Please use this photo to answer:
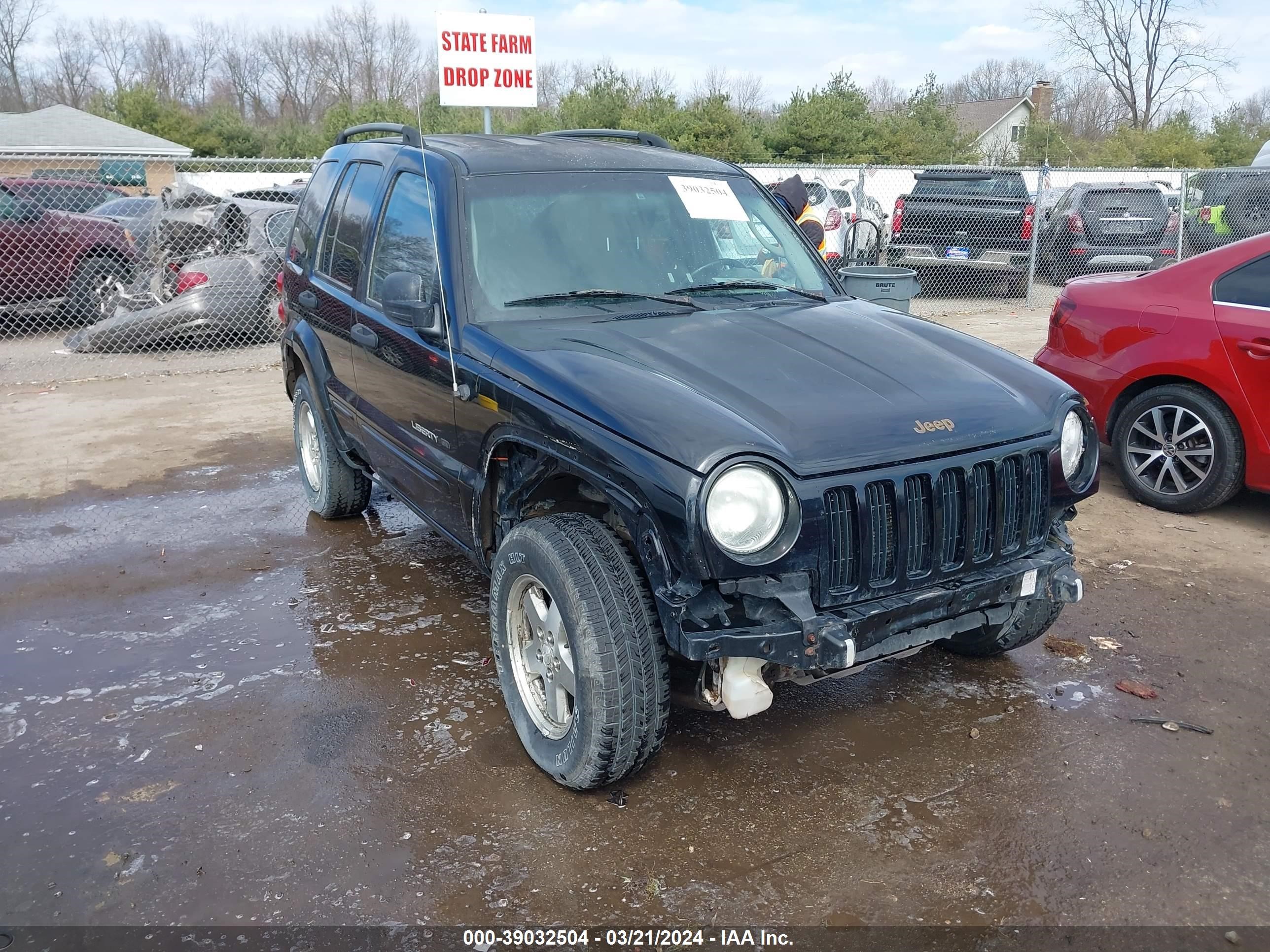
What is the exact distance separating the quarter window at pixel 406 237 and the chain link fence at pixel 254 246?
6.33m

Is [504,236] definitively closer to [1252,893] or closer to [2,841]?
[2,841]

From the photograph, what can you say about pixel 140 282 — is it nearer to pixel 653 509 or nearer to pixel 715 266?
pixel 715 266

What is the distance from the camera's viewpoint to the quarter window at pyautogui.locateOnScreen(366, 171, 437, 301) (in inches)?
157

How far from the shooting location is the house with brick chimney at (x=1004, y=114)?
54.2 m

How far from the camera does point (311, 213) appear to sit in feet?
17.6

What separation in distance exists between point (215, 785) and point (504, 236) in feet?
7.09

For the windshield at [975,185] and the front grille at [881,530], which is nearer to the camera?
the front grille at [881,530]

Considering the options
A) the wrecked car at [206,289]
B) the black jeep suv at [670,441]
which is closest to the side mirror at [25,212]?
the wrecked car at [206,289]

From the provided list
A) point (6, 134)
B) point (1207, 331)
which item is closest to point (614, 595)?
point (1207, 331)

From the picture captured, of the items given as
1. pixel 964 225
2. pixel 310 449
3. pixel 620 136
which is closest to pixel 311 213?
pixel 310 449

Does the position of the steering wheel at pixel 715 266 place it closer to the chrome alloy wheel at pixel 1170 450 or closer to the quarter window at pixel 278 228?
the chrome alloy wheel at pixel 1170 450

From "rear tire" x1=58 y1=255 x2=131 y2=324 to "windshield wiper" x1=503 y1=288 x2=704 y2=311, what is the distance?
10442 mm

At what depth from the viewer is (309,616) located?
466cm

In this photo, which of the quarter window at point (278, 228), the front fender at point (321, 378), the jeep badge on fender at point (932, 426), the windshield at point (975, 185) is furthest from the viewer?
the windshield at point (975, 185)
